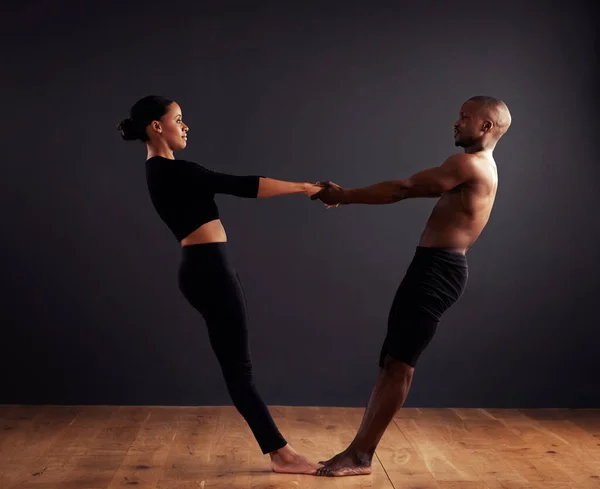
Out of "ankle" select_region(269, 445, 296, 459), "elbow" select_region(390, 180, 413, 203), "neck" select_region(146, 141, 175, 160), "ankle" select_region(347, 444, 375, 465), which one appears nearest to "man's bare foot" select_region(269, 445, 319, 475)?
"ankle" select_region(269, 445, 296, 459)

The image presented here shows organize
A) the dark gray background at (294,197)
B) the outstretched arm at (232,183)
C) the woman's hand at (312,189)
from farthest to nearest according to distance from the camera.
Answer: the dark gray background at (294,197)
the woman's hand at (312,189)
the outstretched arm at (232,183)

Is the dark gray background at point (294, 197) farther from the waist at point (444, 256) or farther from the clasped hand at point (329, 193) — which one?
the waist at point (444, 256)

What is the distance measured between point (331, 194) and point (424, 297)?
68cm

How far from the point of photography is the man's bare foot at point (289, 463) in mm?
3402

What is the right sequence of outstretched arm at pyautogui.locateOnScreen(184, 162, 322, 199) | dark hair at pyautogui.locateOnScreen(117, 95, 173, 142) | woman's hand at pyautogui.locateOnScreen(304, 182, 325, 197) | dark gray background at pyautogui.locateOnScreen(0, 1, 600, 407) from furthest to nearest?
dark gray background at pyautogui.locateOnScreen(0, 1, 600, 407) < woman's hand at pyautogui.locateOnScreen(304, 182, 325, 197) < dark hair at pyautogui.locateOnScreen(117, 95, 173, 142) < outstretched arm at pyautogui.locateOnScreen(184, 162, 322, 199)

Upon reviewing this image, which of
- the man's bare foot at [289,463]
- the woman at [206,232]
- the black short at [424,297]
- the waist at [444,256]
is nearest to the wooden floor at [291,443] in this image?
the man's bare foot at [289,463]

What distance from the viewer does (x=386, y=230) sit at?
4816 mm

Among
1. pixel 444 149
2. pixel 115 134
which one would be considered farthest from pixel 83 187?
pixel 444 149

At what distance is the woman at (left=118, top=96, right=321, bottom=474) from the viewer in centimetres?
324

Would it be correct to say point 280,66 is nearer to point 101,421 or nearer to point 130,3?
point 130,3

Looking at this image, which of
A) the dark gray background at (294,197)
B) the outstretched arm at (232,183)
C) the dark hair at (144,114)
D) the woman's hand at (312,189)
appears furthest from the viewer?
the dark gray background at (294,197)

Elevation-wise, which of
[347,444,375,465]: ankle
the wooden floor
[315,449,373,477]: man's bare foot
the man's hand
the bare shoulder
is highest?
the bare shoulder

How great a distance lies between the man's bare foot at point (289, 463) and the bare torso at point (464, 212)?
103cm

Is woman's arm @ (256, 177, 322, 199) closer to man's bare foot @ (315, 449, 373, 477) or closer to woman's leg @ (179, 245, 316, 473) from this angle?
woman's leg @ (179, 245, 316, 473)
